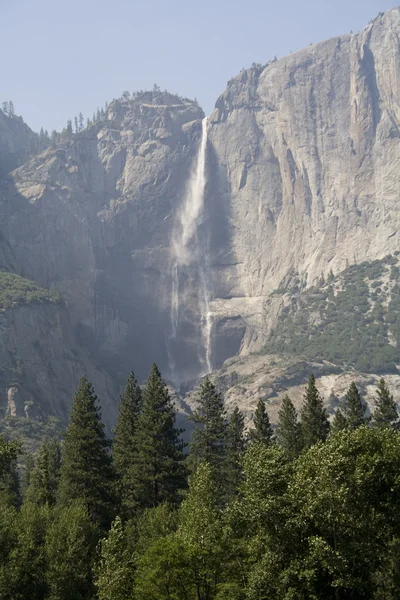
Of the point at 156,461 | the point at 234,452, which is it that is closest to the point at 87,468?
the point at 156,461

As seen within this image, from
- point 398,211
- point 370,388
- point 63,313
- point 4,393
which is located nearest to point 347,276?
point 398,211

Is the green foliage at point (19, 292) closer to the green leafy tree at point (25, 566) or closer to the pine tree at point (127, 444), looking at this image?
the pine tree at point (127, 444)

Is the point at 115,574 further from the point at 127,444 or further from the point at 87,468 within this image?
the point at 127,444

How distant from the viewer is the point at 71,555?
133 ft

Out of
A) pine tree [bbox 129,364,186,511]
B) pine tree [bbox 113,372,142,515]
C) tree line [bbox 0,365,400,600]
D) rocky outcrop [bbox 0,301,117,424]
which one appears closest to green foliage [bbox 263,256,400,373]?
rocky outcrop [bbox 0,301,117,424]

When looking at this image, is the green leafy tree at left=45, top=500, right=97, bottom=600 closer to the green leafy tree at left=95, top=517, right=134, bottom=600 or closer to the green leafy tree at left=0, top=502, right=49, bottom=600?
the green leafy tree at left=0, top=502, right=49, bottom=600

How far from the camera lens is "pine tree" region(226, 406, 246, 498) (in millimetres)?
59906

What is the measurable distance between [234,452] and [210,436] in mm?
3461

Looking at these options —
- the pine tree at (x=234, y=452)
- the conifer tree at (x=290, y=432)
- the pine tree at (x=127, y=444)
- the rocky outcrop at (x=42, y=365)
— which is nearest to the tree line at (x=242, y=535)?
the pine tree at (x=127, y=444)

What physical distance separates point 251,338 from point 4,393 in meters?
78.1

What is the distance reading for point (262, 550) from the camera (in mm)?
31469

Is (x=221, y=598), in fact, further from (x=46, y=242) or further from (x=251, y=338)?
(x=46, y=242)

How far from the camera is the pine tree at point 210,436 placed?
59.9 metres

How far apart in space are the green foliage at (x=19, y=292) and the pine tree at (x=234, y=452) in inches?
4088
